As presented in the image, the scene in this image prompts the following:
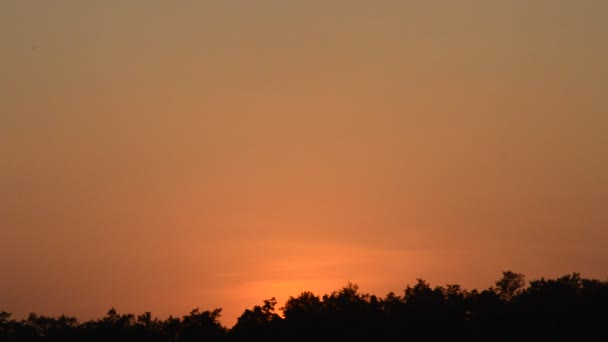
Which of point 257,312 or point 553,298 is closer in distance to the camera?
point 553,298

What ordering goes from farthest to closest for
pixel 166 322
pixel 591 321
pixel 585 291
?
pixel 166 322 < pixel 585 291 < pixel 591 321

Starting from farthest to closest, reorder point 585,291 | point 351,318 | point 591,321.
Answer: point 351,318, point 585,291, point 591,321

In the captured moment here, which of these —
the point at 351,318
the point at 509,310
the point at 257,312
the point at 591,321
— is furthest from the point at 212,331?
the point at 591,321

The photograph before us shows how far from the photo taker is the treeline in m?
73.8

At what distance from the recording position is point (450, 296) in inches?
3364

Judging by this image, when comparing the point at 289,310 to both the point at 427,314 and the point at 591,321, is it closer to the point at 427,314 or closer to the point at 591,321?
the point at 427,314

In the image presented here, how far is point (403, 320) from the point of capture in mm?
79938

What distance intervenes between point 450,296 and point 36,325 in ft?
123

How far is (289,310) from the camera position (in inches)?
3450

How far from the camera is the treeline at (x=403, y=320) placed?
73.8m

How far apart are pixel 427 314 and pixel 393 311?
3.11m

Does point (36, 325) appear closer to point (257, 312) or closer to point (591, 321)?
point (257, 312)

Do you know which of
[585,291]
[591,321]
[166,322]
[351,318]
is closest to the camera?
[591,321]

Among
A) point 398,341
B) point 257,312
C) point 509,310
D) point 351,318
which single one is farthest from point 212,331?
point 509,310
